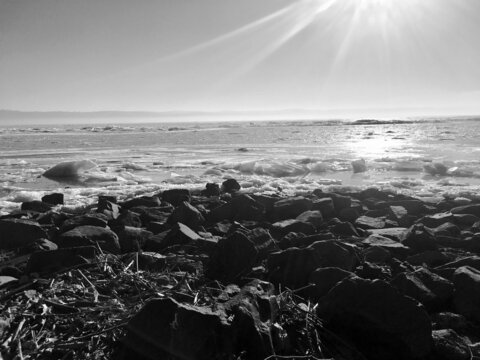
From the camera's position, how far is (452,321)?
283cm

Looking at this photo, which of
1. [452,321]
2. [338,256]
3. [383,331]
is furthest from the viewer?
[338,256]

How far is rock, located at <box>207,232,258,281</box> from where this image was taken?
334cm

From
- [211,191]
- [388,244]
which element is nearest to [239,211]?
[211,191]

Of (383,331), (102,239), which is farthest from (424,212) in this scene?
(102,239)

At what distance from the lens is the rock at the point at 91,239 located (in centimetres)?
404

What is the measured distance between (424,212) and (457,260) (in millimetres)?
2508

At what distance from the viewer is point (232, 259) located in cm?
341

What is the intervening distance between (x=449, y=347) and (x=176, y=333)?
5.40 feet

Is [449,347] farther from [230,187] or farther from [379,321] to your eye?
[230,187]

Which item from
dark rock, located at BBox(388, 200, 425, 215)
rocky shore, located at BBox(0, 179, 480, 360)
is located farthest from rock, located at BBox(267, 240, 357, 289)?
dark rock, located at BBox(388, 200, 425, 215)

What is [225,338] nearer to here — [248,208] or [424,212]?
[248,208]

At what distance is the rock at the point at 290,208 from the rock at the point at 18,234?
2939mm

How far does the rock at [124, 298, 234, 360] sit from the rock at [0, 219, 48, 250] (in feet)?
9.08

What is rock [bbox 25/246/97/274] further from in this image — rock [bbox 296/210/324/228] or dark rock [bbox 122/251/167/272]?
rock [bbox 296/210/324/228]
